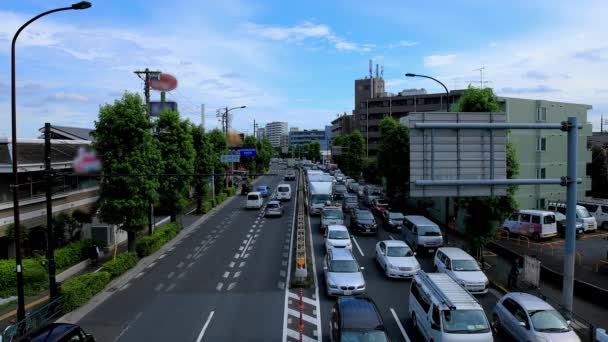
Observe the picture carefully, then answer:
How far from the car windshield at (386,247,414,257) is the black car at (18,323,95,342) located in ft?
48.3

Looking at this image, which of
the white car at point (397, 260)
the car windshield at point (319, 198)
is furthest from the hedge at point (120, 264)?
the car windshield at point (319, 198)

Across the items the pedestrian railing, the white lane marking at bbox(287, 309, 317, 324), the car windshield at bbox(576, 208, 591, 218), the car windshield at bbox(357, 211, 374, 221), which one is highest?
the car windshield at bbox(576, 208, 591, 218)

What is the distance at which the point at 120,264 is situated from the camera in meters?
23.6

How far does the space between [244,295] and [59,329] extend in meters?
8.43

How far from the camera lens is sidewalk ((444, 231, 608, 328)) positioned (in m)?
17.4

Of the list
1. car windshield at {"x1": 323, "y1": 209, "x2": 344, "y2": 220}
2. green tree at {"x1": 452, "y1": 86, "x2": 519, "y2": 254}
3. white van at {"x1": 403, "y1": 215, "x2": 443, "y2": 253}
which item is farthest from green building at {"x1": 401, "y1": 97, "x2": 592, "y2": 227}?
green tree at {"x1": 452, "y1": 86, "x2": 519, "y2": 254}

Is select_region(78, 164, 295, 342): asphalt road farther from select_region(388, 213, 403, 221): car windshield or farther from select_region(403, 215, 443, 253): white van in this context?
select_region(388, 213, 403, 221): car windshield

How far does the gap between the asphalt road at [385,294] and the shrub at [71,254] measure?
1365cm

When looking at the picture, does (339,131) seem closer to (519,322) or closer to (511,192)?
(511,192)

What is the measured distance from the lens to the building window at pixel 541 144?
3769 centimetres

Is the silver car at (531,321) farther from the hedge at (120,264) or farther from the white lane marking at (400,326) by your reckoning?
the hedge at (120,264)

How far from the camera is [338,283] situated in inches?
757

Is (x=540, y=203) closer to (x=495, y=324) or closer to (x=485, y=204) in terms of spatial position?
(x=485, y=204)

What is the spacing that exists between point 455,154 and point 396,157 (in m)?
25.6
